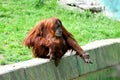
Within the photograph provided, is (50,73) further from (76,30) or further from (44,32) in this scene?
(76,30)

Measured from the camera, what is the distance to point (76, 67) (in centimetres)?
638

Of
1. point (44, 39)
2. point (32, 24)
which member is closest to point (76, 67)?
point (44, 39)

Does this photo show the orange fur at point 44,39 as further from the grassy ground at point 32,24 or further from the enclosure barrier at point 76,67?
the grassy ground at point 32,24

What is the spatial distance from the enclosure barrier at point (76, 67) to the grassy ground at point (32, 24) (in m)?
0.79

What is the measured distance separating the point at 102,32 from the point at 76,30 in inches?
21.6

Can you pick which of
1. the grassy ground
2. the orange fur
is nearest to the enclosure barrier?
the orange fur

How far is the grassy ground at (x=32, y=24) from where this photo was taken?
7.09 m

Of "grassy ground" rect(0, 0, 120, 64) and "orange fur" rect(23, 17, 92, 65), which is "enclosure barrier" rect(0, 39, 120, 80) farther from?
"grassy ground" rect(0, 0, 120, 64)

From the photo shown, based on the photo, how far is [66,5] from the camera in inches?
431

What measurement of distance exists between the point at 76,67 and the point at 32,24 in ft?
8.67

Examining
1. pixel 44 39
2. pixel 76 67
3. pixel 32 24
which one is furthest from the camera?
pixel 32 24

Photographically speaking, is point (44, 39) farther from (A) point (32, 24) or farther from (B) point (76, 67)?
(A) point (32, 24)

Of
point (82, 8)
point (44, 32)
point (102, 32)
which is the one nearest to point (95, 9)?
point (82, 8)

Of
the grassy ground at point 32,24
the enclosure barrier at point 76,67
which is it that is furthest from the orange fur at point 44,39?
the grassy ground at point 32,24
